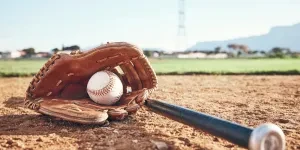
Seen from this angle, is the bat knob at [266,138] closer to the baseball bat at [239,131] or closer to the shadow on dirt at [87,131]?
the baseball bat at [239,131]

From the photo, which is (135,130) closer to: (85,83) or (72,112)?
(72,112)

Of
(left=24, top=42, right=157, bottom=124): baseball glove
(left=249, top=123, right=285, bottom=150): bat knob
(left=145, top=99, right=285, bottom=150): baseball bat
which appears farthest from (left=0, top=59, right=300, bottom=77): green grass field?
(left=249, top=123, right=285, bottom=150): bat knob

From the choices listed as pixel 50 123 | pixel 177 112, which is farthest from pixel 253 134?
pixel 50 123

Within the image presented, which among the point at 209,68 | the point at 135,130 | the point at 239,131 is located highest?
the point at 239,131

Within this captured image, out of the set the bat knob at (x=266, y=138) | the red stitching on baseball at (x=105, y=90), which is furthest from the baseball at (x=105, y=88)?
the bat knob at (x=266, y=138)

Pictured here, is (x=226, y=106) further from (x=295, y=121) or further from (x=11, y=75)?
(x=11, y=75)

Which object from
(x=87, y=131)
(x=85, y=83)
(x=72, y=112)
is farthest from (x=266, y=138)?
(x=85, y=83)

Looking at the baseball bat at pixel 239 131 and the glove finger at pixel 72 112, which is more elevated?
the baseball bat at pixel 239 131
